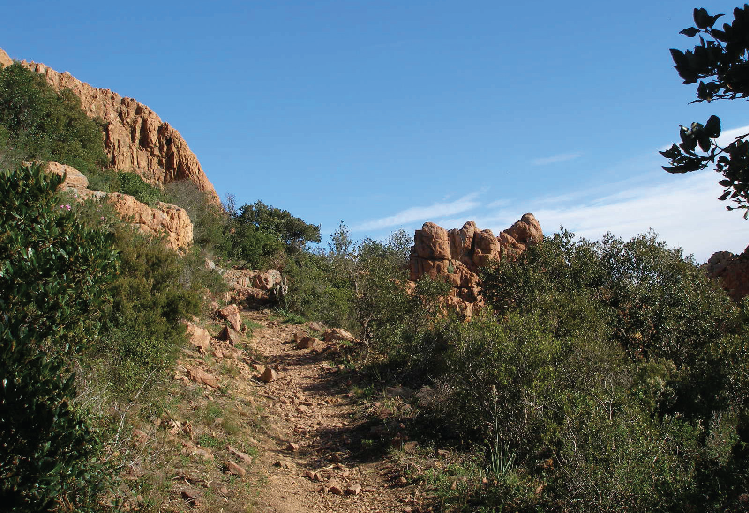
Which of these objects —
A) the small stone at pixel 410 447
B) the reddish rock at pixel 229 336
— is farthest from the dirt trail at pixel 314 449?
the reddish rock at pixel 229 336

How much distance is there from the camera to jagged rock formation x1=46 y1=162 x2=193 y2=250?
15000 millimetres

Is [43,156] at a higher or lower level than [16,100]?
lower

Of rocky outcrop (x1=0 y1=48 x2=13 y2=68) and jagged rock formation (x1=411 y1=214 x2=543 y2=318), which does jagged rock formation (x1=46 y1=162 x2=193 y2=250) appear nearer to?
jagged rock formation (x1=411 y1=214 x2=543 y2=318)

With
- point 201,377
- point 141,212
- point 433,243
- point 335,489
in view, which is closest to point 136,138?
point 433,243

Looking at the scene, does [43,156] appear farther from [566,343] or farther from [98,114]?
[566,343]

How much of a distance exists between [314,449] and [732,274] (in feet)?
88.5

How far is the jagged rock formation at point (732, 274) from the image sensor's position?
27.5 meters

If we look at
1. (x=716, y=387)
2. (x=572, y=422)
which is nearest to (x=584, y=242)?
(x=716, y=387)

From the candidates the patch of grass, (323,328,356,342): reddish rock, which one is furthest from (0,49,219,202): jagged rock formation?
the patch of grass

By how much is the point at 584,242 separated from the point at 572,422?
13984mm

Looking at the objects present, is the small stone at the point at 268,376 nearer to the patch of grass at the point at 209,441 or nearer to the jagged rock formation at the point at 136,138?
the patch of grass at the point at 209,441

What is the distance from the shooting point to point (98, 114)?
3469cm

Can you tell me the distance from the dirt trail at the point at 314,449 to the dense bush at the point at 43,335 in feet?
13.5

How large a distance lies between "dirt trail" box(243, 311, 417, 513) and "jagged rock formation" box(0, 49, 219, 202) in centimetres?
2375
